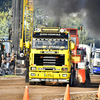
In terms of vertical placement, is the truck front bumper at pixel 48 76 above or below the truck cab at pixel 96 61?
below

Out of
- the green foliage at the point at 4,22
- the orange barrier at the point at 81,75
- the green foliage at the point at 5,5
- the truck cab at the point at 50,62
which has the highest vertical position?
the green foliage at the point at 5,5

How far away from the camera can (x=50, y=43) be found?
18.7 metres

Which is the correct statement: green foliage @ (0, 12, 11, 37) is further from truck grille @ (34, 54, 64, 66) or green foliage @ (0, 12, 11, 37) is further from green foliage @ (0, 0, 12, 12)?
truck grille @ (34, 54, 64, 66)

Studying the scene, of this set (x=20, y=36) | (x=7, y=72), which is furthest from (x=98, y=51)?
(x=7, y=72)

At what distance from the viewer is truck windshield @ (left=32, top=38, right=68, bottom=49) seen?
18.6m

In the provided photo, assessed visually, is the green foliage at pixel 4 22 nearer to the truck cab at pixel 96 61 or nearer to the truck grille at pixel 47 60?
the truck cab at pixel 96 61

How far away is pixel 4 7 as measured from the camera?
82.8m

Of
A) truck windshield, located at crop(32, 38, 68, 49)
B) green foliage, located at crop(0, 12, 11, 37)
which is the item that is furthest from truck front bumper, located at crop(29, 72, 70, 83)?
green foliage, located at crop(0, 12, 11, 37)

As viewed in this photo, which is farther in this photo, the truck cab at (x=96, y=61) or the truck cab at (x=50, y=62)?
the truck cab at (x=96, y=61)

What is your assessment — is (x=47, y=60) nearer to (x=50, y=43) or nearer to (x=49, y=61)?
(x=49, y=61)

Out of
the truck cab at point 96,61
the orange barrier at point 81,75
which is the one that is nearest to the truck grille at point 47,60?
the orange barrier at point 81,75

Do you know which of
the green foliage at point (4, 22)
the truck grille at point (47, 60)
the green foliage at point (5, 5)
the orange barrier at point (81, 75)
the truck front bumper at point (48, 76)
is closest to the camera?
the truck front bumper at point (48, 76)

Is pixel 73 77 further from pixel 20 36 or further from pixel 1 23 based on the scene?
pixel 1 23

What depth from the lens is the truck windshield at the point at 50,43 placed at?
18594 mm
